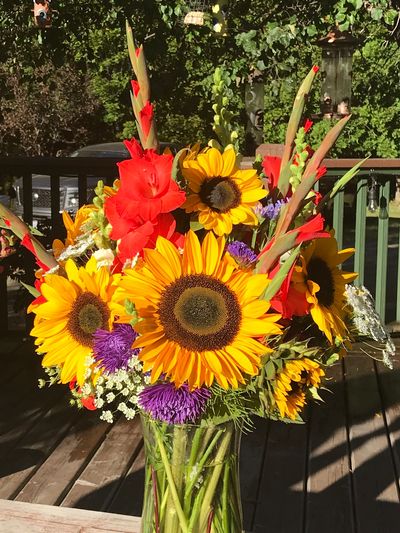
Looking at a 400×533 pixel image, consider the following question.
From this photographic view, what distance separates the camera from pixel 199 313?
3.23ft

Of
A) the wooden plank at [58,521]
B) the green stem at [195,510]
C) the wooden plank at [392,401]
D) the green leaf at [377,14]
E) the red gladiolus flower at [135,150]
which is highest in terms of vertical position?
the green leaf at [377,14]

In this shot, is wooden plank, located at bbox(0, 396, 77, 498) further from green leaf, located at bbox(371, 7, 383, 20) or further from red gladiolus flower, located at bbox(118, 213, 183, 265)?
green leaf, located at bbox(371, 7, 383, 20)

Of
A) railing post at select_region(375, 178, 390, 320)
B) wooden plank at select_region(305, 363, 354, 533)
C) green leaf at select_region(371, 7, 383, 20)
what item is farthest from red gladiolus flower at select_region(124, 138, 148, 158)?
green leaf at select_region(371, 7, 383, 20)

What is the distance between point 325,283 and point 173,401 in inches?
11.2

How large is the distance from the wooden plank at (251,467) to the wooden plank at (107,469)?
1.50 ft

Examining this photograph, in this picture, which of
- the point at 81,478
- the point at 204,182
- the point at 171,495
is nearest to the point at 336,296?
the point at 204,182

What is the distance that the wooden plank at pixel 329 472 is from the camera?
8.23ft

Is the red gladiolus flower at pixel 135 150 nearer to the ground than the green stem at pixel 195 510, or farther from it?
farther from it

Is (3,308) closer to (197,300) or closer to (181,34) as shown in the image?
(181,34)

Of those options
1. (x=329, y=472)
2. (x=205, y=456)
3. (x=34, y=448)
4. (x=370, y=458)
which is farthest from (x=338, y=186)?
(x=34, y=448)

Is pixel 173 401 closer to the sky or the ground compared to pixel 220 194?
closer to the ground

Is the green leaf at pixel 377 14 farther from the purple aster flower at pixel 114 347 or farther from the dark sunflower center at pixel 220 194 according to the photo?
the purple aster flower at pixel 114 347

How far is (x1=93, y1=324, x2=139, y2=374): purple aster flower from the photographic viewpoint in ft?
3.35

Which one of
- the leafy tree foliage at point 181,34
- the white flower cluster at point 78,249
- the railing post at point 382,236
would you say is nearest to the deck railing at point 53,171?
the leafy tree foliage at point 181,34
